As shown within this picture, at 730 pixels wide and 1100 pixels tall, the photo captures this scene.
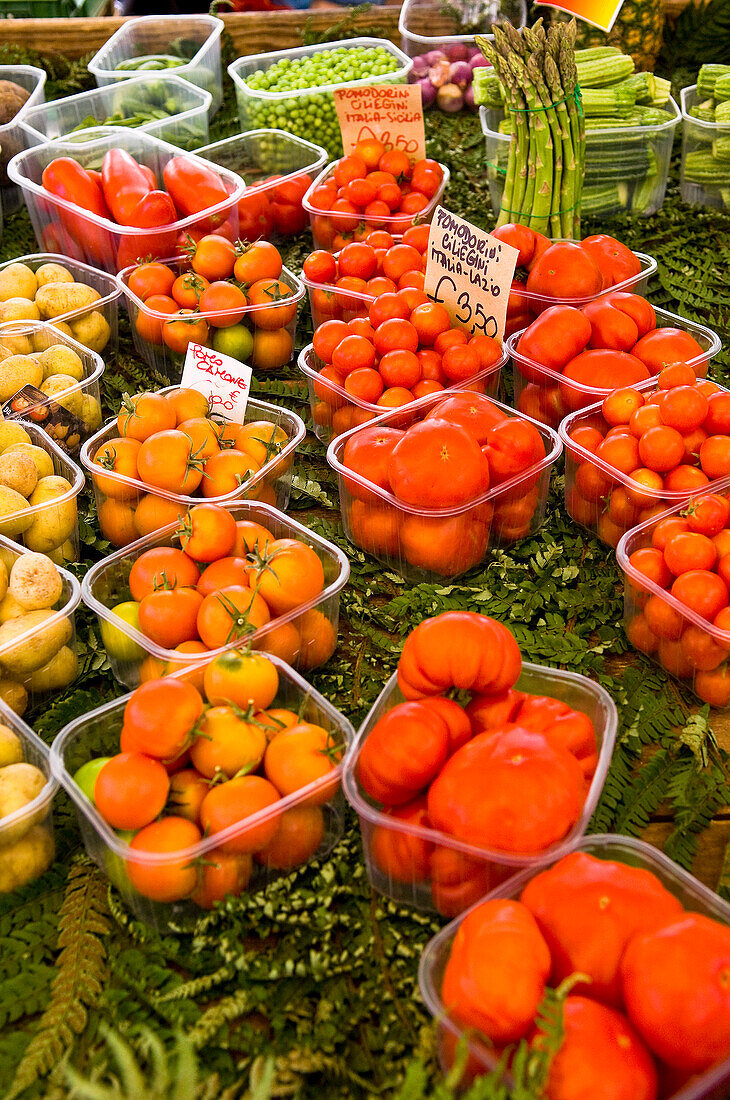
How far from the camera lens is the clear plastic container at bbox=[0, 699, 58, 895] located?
4.39ft

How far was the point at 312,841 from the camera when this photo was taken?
1.38 metres

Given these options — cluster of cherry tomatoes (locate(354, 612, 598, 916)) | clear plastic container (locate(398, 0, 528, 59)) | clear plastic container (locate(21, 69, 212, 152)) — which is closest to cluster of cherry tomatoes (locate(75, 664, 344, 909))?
cluster of cherry tomatoes (locate(354, 612, 598, 916))

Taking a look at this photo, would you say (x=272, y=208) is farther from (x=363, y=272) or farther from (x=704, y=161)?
(x=704, y=161)

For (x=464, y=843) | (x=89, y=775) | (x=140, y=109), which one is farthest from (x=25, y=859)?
(x=140, y=109)

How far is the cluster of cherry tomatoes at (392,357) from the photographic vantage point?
2.08 metres

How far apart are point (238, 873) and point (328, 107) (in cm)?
280

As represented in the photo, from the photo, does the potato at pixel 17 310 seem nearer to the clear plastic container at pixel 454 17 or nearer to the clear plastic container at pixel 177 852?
the clear plastic container at pixel 177 852

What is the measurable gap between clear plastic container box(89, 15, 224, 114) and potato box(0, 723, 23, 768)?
2971mm

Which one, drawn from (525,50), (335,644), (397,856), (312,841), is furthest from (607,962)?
(525,50)

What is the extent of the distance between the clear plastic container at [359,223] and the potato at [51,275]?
0.72 m

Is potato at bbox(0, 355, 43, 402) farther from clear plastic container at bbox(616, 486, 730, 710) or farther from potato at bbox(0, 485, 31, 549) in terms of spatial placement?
clear plastic container at bbox(616, 486, 730, 710)

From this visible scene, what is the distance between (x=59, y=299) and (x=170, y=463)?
2.98 feet

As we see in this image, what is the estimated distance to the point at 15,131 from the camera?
318 cm

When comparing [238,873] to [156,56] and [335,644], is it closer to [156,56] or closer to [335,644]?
[335,644]
